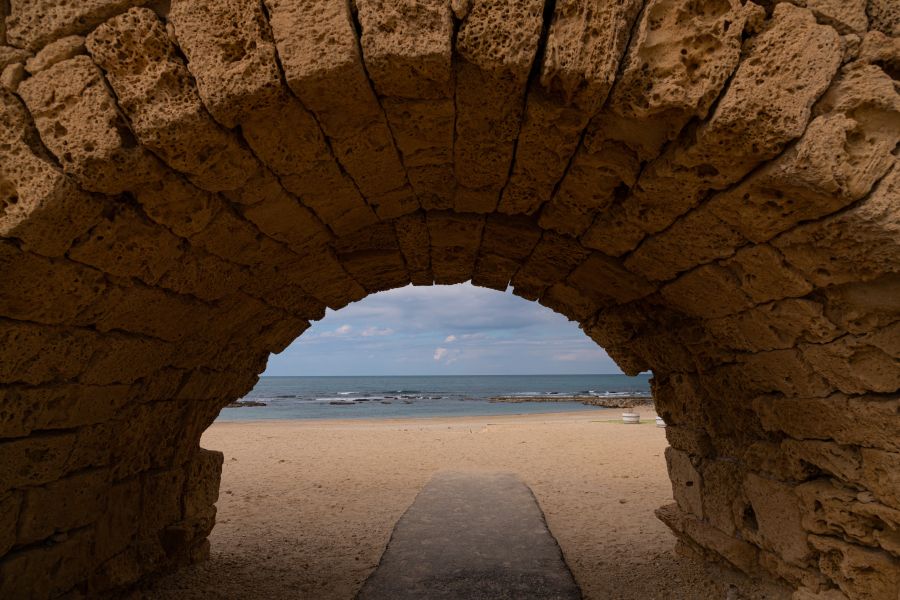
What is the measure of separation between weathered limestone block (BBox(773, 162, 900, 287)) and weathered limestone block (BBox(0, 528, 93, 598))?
14.4 ft

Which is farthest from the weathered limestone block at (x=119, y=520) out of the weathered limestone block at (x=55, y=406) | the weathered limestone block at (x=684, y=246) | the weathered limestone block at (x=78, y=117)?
the weathered limestone block at (x=684, y=246)

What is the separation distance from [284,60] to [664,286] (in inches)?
102

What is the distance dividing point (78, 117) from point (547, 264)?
2998mm

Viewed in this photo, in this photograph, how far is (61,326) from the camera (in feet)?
9.18

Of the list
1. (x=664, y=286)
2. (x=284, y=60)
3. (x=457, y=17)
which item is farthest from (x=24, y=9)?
(x=664, y=286)

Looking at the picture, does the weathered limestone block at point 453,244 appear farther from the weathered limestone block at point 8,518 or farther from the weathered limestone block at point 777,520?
the weathered limestone block at point 8,518

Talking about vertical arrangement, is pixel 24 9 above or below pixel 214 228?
above

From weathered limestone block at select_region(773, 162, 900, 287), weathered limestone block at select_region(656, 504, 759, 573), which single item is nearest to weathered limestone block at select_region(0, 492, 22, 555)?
weathered limestone block at select_region(773, 162, 900, 287)

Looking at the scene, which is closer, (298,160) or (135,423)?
(298,160)

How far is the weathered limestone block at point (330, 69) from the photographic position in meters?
2.21

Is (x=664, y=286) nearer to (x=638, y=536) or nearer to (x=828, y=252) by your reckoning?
(x=828, y=252)

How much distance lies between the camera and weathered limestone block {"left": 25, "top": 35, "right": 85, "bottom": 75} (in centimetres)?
231

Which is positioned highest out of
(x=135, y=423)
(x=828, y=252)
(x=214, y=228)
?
(x=214, y=228)

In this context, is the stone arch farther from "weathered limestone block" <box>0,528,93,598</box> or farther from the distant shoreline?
the distant shoreline
